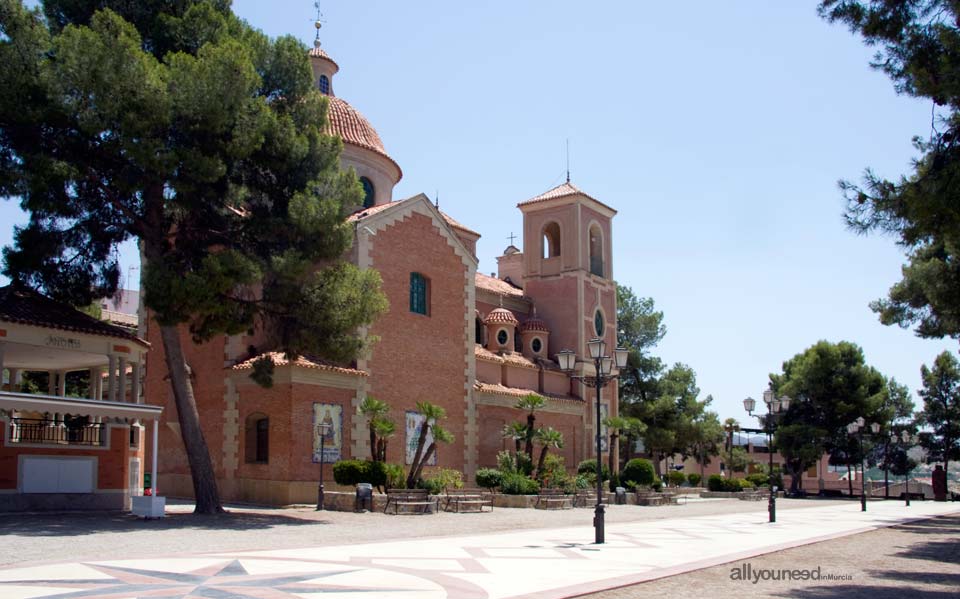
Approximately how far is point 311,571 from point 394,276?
20905 millimetres

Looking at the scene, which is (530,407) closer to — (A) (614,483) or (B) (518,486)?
(B) (518,486)

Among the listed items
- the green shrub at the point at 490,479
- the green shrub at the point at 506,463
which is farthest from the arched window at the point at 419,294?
the green shrub at the point at 490,479

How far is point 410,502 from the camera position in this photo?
2541cm

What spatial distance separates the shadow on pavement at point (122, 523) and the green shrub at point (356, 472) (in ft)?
12.8

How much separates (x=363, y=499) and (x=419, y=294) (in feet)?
35.3

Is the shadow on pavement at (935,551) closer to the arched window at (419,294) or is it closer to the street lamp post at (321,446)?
the street lamp post at (321,446)

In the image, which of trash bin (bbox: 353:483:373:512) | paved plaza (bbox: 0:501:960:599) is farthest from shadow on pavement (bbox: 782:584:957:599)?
trash bin (bbox: 353:483:373:512)

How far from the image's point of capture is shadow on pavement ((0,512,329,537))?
57.7 ft

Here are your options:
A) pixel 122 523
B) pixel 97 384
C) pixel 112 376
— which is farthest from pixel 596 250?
pixel 122 523

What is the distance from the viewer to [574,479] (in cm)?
3428

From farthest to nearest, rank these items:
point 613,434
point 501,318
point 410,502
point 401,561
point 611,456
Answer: point 611,456 < point 613,434 < point 501,318 < point 410,502 < point 401,561

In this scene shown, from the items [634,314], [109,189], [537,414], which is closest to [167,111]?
[109,189]

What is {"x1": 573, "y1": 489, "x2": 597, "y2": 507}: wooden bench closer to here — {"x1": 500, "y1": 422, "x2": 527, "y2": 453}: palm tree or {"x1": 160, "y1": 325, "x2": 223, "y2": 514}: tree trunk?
{"x1": 500, "y1": 422, "x2": 527, "y2": 453}: palm tree

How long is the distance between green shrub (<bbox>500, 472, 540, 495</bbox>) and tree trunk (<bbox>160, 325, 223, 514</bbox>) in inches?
464
